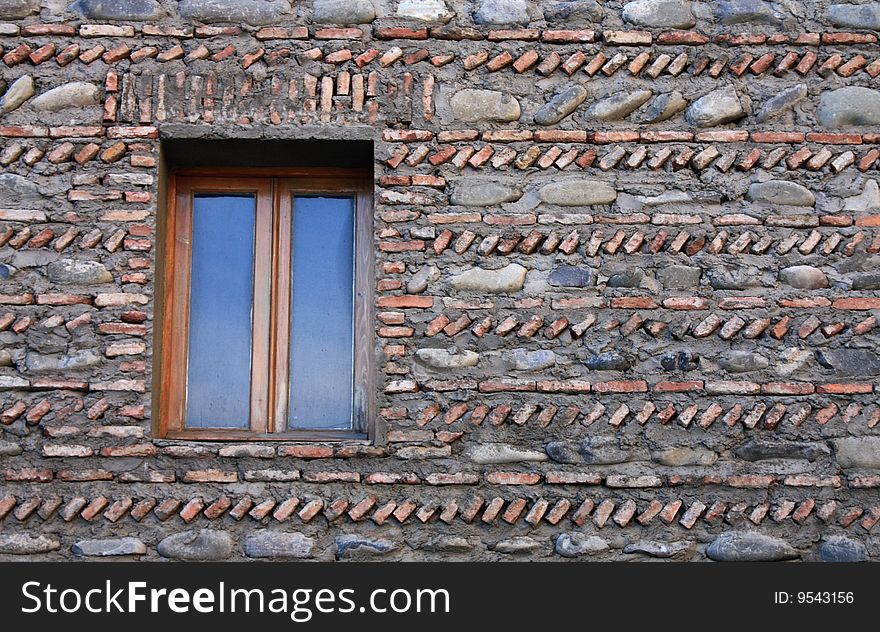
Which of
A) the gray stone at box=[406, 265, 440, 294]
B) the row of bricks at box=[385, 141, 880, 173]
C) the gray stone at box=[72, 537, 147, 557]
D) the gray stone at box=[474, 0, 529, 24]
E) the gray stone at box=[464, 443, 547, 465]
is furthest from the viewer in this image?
the gray stone at box=[474, 0, 529, 24]

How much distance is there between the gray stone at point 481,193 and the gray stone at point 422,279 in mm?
306

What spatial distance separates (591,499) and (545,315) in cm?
78

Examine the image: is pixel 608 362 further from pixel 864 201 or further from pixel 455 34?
pixel 455 34

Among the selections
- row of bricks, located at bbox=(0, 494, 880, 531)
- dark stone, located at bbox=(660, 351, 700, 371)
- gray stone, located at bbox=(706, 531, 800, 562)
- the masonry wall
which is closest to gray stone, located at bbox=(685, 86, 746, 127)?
the masonry wall

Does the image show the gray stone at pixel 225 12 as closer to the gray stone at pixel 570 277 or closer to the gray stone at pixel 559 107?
the gray stone at pixel 559 107

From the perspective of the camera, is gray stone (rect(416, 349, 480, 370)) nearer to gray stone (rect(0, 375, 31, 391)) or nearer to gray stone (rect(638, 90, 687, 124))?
gray stone (rect(638, 90, 687, 124))

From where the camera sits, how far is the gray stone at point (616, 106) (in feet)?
15.0

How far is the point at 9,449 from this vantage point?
4.27 m

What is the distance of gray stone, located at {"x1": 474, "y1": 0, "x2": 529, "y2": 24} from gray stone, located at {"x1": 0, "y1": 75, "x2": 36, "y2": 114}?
1946 millimetres

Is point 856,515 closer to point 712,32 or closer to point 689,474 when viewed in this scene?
point 689,474

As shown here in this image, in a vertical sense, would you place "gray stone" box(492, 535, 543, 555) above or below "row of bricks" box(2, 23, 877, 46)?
below

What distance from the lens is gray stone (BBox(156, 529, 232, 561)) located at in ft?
13.8

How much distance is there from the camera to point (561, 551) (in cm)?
424

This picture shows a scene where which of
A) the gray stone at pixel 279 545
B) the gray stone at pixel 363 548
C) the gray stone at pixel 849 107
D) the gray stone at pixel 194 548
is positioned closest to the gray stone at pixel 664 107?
the gray stone at pixel 849 107
